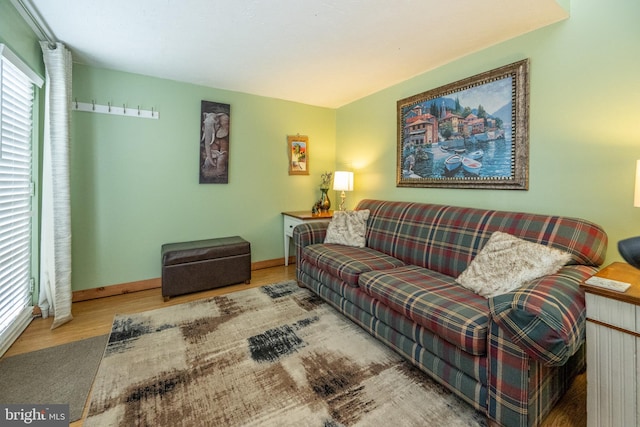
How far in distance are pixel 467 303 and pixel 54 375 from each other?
247 cm

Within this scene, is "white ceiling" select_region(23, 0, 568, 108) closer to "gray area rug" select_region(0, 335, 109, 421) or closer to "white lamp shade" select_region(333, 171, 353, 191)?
"white lamp shade" select_region(333, 171, 353, 191)

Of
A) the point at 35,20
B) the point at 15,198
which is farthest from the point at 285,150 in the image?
the point at 15,198

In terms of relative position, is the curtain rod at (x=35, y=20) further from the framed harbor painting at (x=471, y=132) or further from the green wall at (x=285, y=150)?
the framed harbor painting at (x=471, y=132)

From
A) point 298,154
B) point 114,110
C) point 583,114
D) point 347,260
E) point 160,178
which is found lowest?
point 347,260

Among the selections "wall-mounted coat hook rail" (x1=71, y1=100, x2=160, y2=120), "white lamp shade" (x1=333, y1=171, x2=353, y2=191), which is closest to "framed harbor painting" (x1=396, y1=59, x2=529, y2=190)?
"white lamp shade" (x1=333, y1=171, x2=353, y2=191)

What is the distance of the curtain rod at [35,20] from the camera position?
1.79m

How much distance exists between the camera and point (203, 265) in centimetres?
285

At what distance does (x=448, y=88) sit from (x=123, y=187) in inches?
133

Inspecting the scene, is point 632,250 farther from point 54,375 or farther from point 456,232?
point 54,375

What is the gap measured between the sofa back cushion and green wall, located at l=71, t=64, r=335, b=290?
5.17 feet

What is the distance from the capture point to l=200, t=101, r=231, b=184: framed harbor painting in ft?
10.5

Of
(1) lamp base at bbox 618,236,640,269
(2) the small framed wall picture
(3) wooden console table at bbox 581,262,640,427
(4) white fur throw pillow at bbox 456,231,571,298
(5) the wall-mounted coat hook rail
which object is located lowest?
(3) wooden console table at bbox 581,262,640,427

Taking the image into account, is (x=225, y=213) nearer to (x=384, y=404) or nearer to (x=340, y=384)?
(x=340, y=384)

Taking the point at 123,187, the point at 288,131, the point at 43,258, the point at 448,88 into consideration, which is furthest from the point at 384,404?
the point at 288,131
